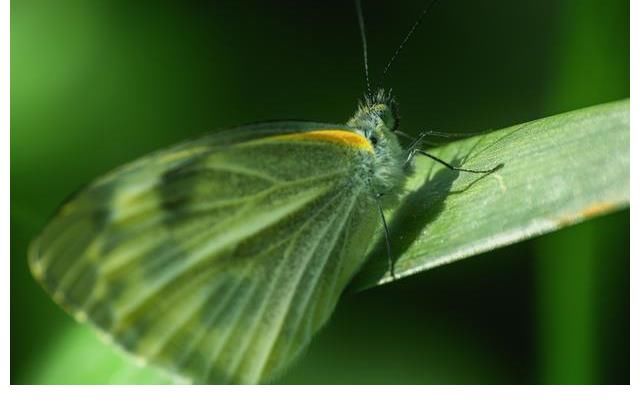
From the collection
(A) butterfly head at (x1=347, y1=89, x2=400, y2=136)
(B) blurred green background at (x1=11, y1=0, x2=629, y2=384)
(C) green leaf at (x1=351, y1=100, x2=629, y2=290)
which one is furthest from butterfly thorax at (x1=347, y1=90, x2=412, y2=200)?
(B) blurred green background at (x1=11, y1=0, x2=629, y2=384)

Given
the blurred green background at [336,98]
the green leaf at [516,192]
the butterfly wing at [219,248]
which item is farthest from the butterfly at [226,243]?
the blurred green background at [336,98]

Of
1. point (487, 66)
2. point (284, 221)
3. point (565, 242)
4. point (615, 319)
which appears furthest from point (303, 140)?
point (487, 66)

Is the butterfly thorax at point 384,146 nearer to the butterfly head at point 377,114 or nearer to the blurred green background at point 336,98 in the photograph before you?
the butterfly head at point 377,114

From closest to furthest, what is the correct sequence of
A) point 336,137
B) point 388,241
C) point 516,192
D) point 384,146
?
1. point 516,192
2. point 388,241
3. point 336,137
4. point 384,146

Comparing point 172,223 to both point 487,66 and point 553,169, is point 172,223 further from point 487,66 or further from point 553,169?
point 487,66

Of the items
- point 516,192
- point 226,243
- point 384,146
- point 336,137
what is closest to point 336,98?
point 384,146

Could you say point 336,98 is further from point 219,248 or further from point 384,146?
point 219,248

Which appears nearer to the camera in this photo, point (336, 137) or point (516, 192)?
point (516, 192)
